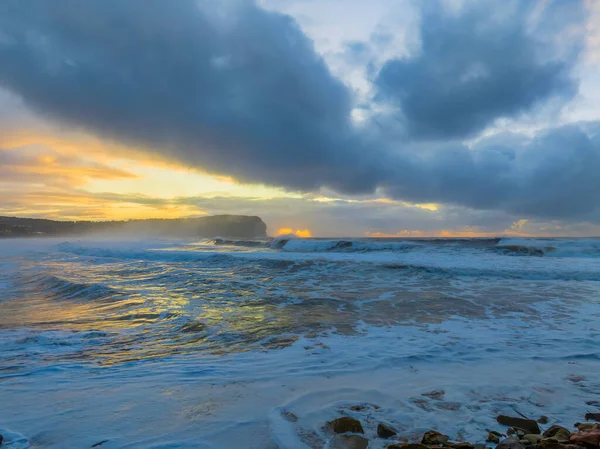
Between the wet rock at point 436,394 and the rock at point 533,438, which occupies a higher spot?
the rock at point 533,438

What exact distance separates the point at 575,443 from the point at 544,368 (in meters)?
2.06

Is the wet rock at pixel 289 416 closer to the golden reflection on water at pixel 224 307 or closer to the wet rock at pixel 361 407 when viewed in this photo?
the wet rock at pixel 361 407

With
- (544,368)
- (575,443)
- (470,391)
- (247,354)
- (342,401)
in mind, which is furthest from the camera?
(247,354)

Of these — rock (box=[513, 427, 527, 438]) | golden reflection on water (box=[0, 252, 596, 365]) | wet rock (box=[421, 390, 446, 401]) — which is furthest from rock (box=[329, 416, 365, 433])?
golden reflection on water (box=[0, 252, 596, 365])

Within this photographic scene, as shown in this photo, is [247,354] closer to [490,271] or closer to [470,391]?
[470,391]

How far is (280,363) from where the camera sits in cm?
441

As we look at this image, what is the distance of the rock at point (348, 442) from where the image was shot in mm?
2637

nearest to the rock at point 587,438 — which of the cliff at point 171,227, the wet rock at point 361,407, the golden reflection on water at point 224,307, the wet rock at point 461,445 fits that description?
the wet rock at point 461,445

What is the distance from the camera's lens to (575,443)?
97.9 inches

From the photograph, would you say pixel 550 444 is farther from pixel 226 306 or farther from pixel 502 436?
pixel 226 306

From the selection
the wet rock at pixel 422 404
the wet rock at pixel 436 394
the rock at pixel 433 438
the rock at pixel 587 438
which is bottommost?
the wet rock at pixel 436 394

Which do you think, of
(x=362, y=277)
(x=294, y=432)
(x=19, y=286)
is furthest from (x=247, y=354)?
(x=19, y=286)

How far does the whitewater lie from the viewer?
2.93m

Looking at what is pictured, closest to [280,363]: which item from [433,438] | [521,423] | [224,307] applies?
[433,438]
